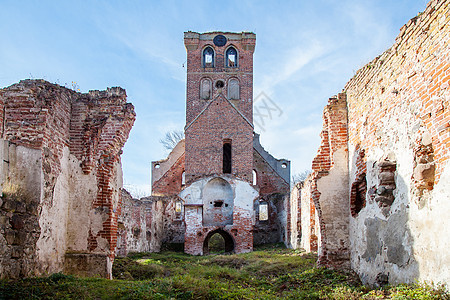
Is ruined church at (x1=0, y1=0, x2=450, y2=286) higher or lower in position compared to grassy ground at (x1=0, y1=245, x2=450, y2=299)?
higher

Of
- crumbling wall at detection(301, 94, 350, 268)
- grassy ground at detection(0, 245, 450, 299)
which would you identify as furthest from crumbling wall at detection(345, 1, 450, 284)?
crumbling wall at detection(301, 94, 350, 268)

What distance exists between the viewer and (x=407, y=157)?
5.85m

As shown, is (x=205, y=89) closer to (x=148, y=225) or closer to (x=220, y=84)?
(x=220, y=84)

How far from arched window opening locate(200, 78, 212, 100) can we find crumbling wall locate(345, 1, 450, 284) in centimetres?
2266

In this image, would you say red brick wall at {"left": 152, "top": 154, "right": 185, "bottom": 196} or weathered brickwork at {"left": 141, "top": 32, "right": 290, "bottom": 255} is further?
red brick wall at {"left": 152, "top": 154, "right": 185, "bottom": 196}

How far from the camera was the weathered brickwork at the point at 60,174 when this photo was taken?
6863mm

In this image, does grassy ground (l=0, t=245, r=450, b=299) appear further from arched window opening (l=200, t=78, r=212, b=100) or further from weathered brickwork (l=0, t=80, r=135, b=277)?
arched window opening (l=200, t=78, r=212, b=100)

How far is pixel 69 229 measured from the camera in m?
8.60

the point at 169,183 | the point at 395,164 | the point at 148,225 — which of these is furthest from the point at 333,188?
the point at 169,183

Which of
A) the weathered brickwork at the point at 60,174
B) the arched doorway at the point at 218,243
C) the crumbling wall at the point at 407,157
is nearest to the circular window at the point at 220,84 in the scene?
the arched doorway at the point at 218,243

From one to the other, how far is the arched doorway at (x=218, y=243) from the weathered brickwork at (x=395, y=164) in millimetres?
14227

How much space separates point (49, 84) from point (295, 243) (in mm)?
13616

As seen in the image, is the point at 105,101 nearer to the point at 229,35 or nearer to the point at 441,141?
the point at 441,141

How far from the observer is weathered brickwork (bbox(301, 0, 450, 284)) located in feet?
16.4
